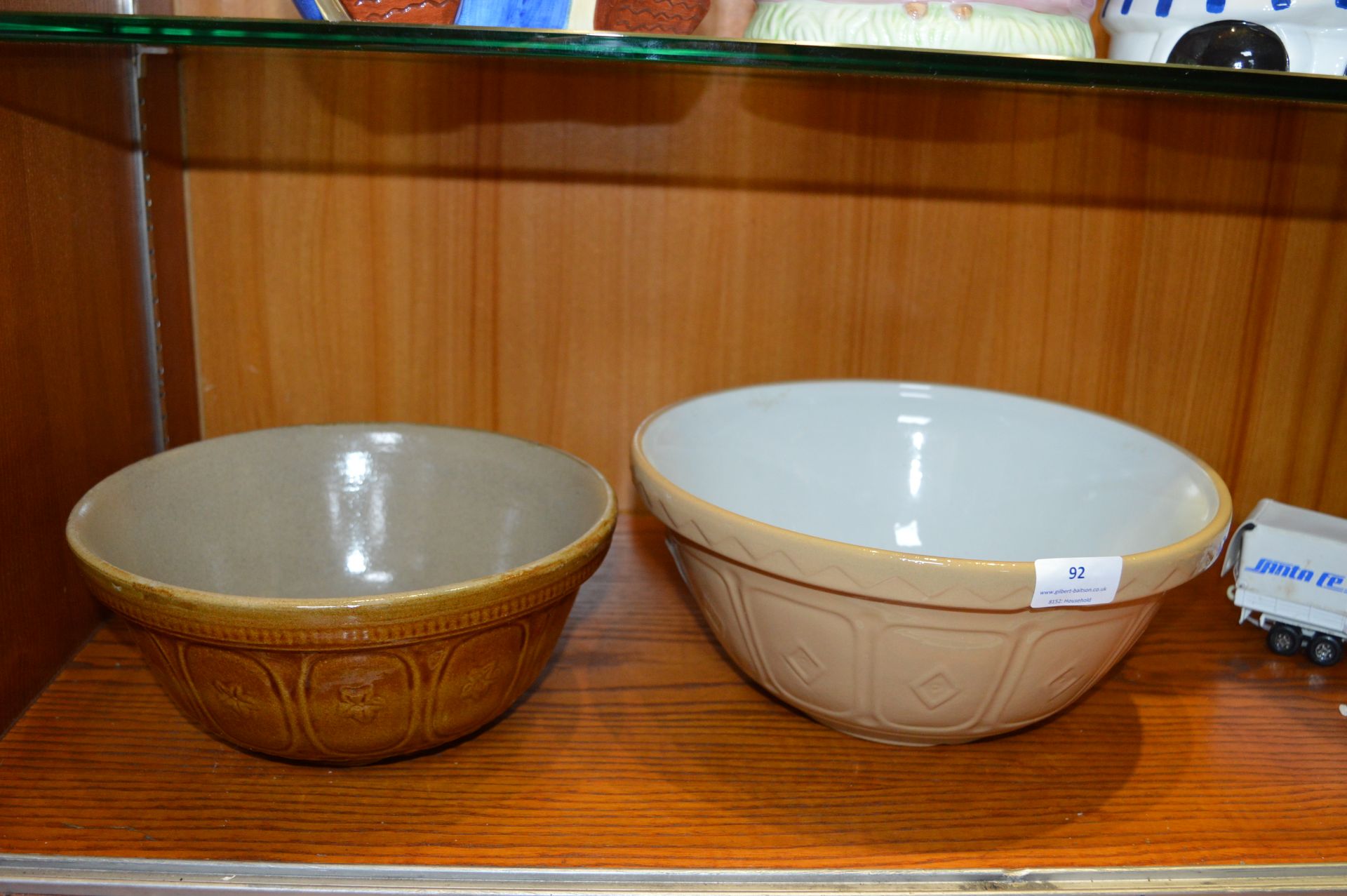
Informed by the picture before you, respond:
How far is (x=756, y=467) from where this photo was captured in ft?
2.53

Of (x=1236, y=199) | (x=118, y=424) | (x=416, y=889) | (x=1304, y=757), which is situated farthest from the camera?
(x=1236, y=199)

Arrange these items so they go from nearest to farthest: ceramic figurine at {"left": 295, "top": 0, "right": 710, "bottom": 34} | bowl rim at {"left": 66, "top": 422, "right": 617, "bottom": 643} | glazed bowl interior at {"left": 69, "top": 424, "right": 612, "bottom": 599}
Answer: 1. bowl rim at {"left": 66, "top": 422, "right": 617, "bottom": 643}
2. ceramic figurine at {"left": 295, "top": 0, "right": 710, "bottom": 34}
3. glazed bowl interior at {"left": 69, "top": 424, "right": 612, "bottom": 599}

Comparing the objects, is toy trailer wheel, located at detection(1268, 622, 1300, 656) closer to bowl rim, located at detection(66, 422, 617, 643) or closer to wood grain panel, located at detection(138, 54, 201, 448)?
bowl rim, located at detection(66, 422, 617, 643)

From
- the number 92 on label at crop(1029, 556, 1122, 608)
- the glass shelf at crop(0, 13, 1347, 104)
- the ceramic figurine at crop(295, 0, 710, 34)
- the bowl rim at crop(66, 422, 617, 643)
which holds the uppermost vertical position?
the ceramic figurine at crop(295, 0, 710, 34)

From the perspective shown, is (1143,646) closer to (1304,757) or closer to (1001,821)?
(1304,757)

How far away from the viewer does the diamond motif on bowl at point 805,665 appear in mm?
558

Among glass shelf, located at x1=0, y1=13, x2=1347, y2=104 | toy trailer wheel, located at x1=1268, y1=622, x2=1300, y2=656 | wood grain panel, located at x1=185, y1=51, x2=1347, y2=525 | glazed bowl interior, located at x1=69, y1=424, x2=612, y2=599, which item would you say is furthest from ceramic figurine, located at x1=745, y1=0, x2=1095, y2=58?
toy trailer wheel, located at x1=1268, y1=622, x2=1300, y2=656

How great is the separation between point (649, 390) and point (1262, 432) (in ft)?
1.65

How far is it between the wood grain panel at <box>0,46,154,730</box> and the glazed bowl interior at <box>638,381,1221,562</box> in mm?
369

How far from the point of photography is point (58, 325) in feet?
2.12

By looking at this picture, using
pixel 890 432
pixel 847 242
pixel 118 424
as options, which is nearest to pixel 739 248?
pixel 847 242

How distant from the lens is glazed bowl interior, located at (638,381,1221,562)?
2.41ft

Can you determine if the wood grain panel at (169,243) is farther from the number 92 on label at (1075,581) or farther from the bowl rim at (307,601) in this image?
the number 92 on label at (1075,581)

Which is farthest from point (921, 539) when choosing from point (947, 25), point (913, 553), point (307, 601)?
point (307, 601)
